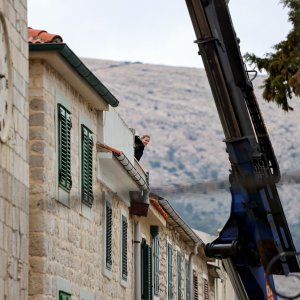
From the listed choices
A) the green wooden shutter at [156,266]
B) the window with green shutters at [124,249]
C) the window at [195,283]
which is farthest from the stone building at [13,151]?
the window at [195,283]

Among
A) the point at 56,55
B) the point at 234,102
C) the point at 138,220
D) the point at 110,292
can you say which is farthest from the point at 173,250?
the point at 234,102

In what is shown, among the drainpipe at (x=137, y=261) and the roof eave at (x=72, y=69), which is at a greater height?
the roof eave at (x=72, y=69)

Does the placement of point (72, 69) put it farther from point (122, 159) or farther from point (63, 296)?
point (122, 159)

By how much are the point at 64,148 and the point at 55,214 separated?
140 cm

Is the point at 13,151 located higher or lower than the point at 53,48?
lower

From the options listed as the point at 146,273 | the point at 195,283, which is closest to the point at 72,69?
the point at 146,273

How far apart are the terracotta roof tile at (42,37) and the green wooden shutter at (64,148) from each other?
1167mm

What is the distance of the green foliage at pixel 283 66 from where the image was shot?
24.6 m

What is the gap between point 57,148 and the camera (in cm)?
2256

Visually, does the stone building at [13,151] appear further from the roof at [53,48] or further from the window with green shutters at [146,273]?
the window with green shutters at [146,273]

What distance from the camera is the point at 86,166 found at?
2516cm

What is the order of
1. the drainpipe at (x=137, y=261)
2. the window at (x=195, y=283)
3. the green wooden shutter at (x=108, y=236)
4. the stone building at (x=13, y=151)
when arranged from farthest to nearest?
the window at (x=195, y=283), the drainpipe at (x=137, y=261), the green wooden shutter at (x=108, y=236), the stone building at (x=13, y=151)

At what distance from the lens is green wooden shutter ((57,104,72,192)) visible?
2270 centimetres

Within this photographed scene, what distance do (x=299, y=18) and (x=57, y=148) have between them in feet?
14.5
